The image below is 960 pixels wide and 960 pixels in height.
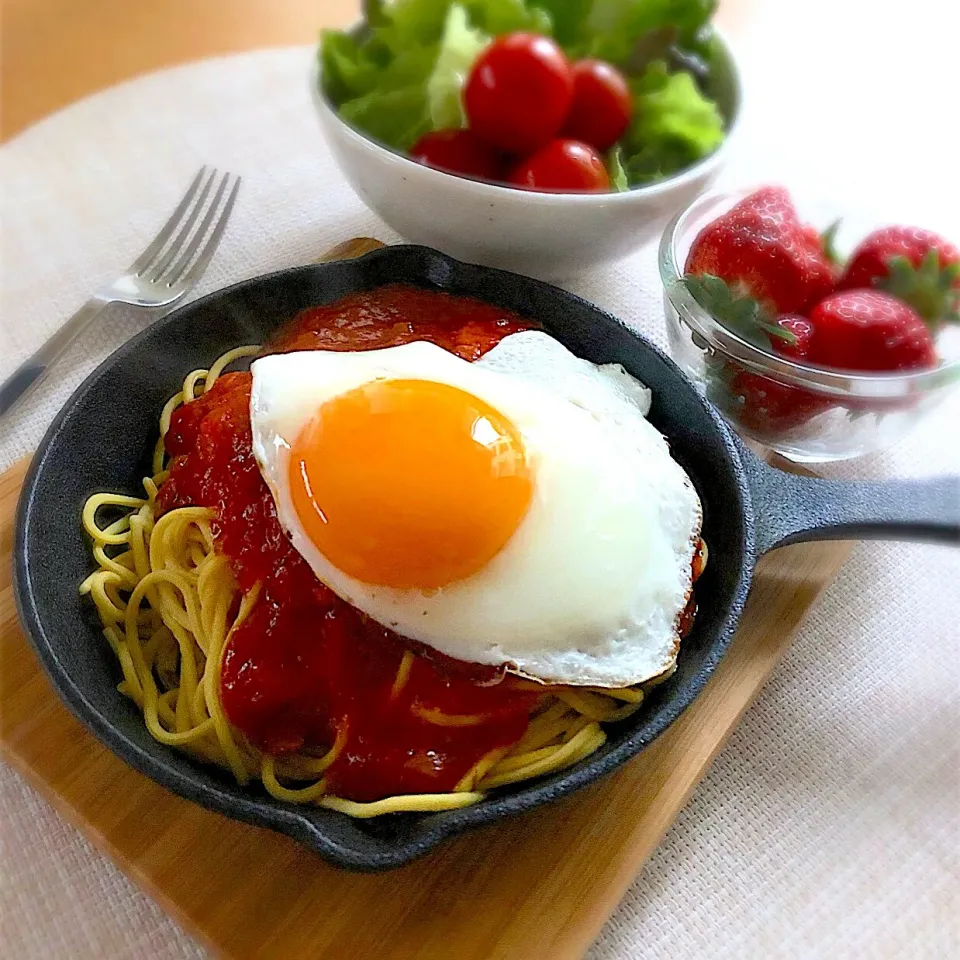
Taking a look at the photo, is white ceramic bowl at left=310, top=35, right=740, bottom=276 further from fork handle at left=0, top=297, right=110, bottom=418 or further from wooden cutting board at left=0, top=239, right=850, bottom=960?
wooden cutting board at left=0, top=239, right=850, bottom=960

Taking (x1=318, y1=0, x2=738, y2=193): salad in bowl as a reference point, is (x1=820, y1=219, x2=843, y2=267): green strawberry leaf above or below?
below

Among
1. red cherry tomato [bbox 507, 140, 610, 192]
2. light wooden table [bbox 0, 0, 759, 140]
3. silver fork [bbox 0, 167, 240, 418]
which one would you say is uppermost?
light wooden table [bbox 0, 0, 759, 140]

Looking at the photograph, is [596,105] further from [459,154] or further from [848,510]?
[848,510]

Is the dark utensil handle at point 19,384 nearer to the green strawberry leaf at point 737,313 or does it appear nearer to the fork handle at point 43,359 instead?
the fork handle at point 43,359

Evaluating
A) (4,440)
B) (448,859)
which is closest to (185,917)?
(448,859)

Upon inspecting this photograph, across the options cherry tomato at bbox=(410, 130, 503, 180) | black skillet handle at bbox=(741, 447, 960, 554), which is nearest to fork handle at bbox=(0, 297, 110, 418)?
cherry tomato at bbox=(410, 130, 503, 180)

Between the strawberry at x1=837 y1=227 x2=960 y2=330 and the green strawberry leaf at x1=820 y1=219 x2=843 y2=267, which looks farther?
the green strawberry leaf at x1=820 y1=219 x2=843 y2=267

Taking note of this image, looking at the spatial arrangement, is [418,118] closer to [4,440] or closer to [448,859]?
[4,440]
